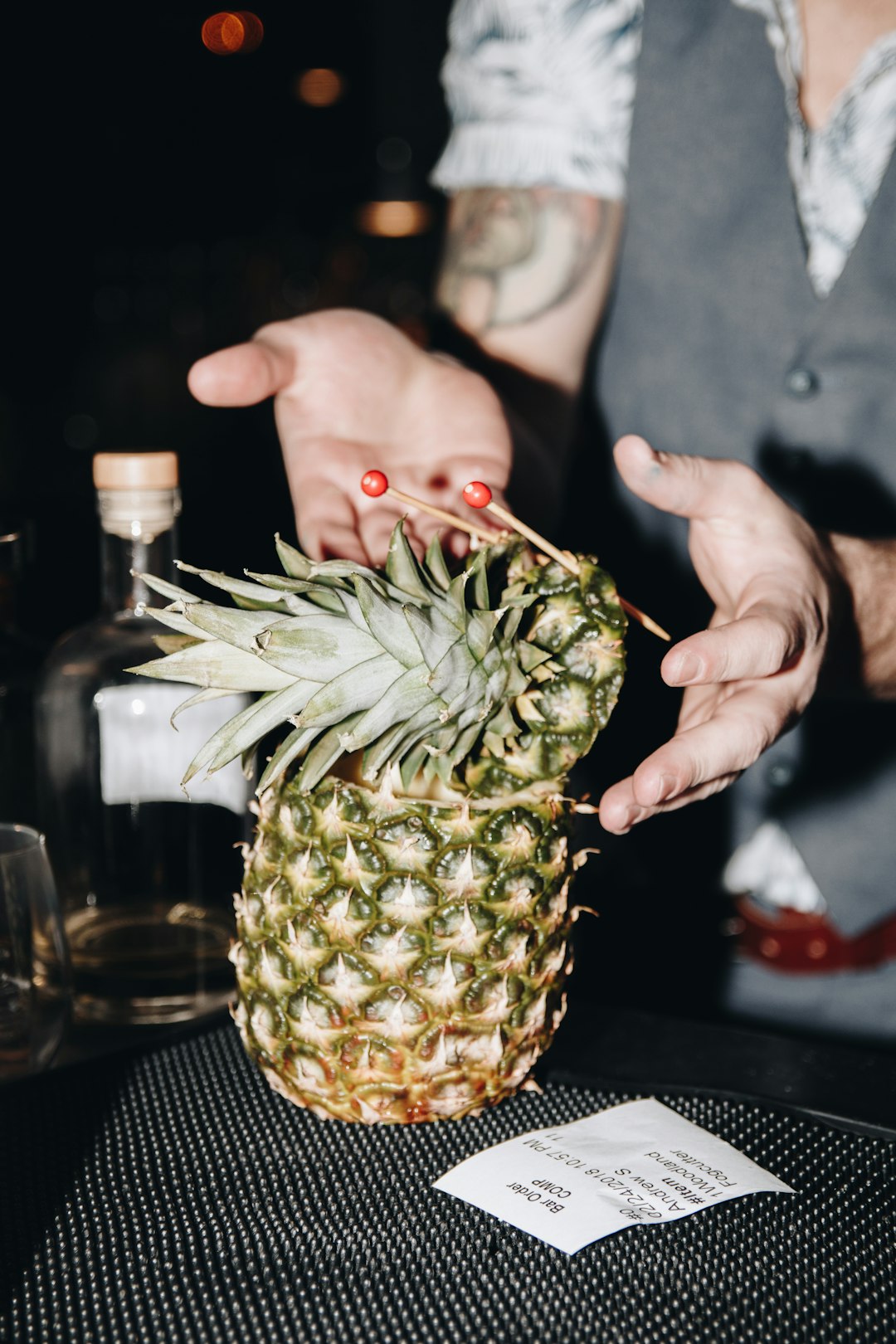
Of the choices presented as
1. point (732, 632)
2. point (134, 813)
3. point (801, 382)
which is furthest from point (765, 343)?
point (134, 813)

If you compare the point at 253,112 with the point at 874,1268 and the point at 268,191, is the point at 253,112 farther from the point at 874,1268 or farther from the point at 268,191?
the point at 874,1268

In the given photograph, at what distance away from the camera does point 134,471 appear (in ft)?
2.93

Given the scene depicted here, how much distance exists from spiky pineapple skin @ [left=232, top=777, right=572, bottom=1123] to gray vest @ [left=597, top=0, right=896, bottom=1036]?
→ 0.68 meters

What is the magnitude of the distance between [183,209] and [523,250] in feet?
8.45

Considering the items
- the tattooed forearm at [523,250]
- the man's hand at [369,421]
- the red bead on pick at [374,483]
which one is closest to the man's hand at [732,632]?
the red bead on pick at [374,483]

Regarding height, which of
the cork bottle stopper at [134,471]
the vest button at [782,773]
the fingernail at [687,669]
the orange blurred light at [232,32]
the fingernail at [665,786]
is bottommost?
the vest button at [782,773]

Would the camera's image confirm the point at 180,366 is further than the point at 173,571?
Yes

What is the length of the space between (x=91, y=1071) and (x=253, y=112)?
12.0 feet

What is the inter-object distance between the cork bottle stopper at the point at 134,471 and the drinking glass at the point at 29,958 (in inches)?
10.8

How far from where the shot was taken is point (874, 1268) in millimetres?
660

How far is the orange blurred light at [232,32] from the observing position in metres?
3.56

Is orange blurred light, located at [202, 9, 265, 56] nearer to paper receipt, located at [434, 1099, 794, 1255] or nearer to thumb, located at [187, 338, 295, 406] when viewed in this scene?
thumb, located at [187, 338, 295, 406]

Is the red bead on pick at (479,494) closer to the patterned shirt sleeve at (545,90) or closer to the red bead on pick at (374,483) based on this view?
the red bead on pick at (374,483)

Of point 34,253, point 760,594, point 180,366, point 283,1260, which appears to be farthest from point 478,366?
point 34,253
